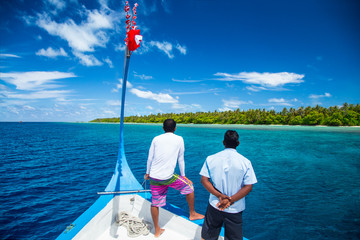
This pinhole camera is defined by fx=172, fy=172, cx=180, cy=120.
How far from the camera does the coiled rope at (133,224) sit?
3.85m

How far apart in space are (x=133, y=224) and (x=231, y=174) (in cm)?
300

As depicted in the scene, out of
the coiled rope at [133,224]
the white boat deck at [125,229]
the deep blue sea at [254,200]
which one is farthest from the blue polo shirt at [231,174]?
the deep blue sea at [254,200]

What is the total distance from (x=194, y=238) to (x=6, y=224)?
7.25m

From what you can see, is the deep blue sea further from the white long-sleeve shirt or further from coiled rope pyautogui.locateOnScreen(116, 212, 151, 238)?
the white long-sleeve shirt

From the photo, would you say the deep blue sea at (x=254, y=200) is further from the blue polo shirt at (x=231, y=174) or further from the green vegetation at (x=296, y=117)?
the green vegetation at (x=296, y=117)

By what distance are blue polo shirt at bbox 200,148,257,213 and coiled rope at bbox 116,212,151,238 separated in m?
2.34

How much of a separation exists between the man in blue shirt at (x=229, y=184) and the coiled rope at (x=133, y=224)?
2130 millimetres

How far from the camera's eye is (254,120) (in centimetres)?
11544

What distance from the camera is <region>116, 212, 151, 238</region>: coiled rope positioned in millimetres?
3846

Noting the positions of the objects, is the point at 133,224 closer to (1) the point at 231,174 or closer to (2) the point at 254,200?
(1) the point at 231,174

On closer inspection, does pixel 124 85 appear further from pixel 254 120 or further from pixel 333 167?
pixel 254 120

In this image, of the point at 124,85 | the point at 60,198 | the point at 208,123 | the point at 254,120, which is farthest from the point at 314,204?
the point at 208,123

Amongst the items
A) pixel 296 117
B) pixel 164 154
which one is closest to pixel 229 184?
pixel 164 154

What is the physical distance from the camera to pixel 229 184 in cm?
235
